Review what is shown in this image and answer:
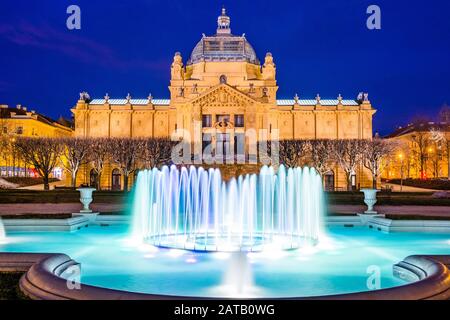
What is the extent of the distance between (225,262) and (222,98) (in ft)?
183

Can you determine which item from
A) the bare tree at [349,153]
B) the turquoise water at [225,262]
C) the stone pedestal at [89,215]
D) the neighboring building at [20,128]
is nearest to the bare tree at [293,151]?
the bare tree at [349,153]

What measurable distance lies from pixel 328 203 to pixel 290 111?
41.5 meters

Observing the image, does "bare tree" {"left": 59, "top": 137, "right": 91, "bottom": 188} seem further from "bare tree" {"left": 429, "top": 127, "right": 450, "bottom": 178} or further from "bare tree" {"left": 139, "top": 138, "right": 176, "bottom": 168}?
"bare tree" {"left": 429, "top": 127, "right": 450, "bottom": 178}

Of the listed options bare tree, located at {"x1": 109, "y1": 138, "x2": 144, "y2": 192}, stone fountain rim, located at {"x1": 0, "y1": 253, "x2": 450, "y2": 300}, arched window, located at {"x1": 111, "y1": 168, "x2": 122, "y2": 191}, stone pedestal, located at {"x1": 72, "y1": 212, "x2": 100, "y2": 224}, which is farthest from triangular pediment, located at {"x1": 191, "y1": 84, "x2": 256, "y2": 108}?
stone fountain rim, located at {"x1": 0, "y1": 253, "x2": 450, "y2": 300}

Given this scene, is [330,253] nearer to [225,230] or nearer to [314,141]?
[225,230]

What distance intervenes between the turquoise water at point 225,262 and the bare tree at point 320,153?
36776mm

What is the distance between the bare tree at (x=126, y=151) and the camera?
180 ft

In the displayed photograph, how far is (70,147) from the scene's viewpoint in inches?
2200

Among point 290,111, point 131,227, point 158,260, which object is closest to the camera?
point 158,260

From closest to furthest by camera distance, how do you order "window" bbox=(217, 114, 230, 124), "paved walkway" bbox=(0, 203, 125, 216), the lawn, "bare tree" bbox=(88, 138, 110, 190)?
"paved walkway" bbox=(0, 203, 125, 216) → the lawn → "bare tree" bbox=(88, 138, 110, 190) → "window" bbox=(217, 114, 230, 124)

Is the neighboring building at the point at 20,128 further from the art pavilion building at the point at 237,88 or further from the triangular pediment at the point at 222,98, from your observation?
Answer: the triangular pediment at the point at 222,98

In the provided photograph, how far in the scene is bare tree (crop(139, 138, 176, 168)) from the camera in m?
55.8

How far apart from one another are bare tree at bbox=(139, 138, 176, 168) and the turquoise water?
36.7 metres

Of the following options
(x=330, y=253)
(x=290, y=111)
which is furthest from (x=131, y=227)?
(x=290, y=111)
